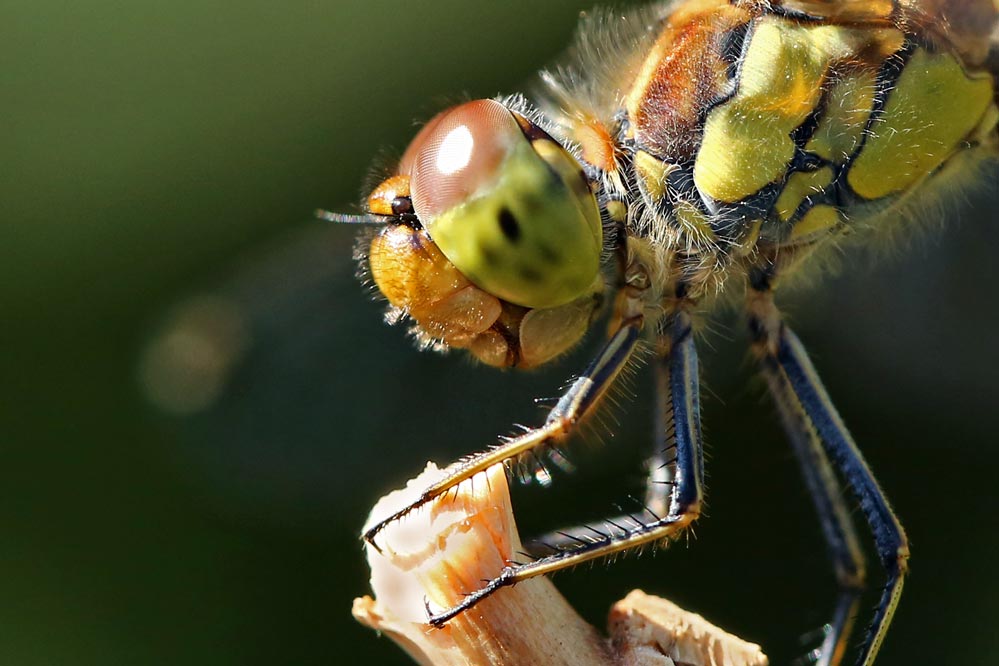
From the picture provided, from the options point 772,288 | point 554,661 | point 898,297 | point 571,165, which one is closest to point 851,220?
point 772,288

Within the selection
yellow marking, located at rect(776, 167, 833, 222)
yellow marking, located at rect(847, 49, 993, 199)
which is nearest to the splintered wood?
yellow marking, located at rect(776, 167, 833, 222)

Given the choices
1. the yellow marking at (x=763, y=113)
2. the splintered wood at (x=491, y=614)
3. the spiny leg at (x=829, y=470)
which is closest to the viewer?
the splintered wood at (x=491, y=614)

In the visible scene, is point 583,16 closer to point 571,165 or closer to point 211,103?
point 571,165

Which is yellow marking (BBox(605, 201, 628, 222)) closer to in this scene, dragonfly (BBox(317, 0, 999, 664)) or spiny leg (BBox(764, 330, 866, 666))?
dragonfly (BBox(317, 0, 999, 664))

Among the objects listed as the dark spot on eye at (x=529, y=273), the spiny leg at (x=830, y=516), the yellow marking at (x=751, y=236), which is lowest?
the spiny leg at (x=830, y=516)

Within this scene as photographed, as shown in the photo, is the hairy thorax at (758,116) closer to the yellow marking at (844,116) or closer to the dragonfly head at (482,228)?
the yellow marking at (844,116)

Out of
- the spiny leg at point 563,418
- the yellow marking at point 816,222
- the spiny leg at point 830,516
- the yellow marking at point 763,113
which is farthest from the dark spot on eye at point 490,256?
the spiny leg at point 830,516

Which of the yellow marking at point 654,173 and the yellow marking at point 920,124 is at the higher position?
the yellow marking at point 654,173
